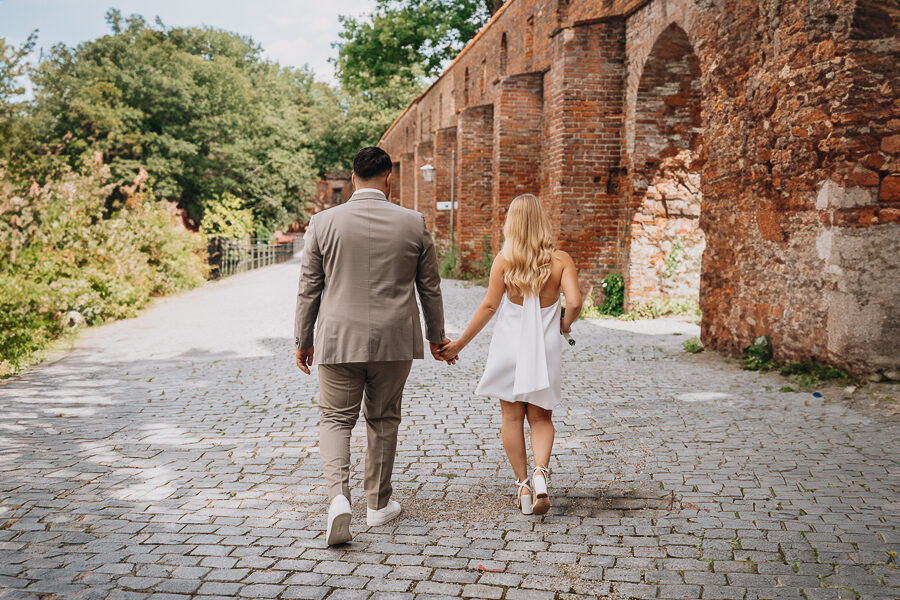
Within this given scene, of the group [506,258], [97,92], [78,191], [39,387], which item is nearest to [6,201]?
[78,191]

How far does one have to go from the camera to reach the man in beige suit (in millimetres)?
3732

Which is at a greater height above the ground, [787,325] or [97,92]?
[97,92]

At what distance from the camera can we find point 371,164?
153 inches

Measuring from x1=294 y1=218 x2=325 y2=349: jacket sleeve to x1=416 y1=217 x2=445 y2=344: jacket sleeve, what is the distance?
0.52 metres

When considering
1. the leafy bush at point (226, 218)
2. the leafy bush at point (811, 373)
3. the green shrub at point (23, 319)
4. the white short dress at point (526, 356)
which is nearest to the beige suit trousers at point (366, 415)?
the white short dress at point (526, 356)

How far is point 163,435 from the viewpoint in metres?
5.67

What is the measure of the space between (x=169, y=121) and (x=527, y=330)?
26.6 m

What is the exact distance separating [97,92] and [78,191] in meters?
14.5

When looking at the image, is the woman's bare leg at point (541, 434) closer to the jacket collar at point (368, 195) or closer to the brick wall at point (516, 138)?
the jacket collar at point (368, 195)

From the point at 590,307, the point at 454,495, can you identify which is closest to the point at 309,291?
the point at 454,495

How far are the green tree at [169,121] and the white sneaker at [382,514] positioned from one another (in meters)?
21.6

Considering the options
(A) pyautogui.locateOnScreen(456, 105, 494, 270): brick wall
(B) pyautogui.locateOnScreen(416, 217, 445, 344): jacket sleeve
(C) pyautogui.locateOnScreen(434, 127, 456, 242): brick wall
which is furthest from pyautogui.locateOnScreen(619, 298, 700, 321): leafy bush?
(C) pyautogui.locateOnScreen(434, 127, 456, 242): brick wall

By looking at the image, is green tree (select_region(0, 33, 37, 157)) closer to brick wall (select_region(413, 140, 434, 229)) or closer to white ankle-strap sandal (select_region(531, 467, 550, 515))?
white ankle-strap sandal (select_region(531, 467, 550, 515))

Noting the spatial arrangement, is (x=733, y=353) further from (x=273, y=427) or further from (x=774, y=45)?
(x=273, y=427)
